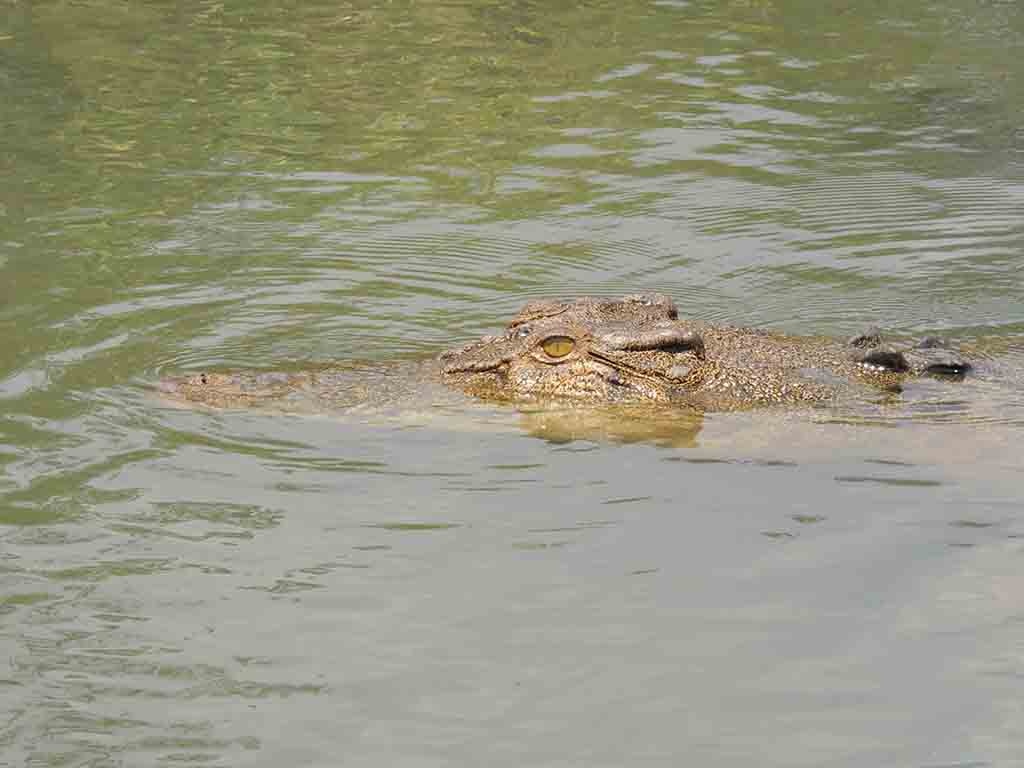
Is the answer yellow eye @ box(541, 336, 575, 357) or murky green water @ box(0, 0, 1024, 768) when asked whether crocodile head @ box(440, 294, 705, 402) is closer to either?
yellow eye @ box(541, 336, 575, 357)

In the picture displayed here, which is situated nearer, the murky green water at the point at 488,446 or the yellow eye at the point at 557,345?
the murky green water at the point at 488,446

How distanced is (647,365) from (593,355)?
257 mm

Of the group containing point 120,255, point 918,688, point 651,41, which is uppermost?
point 651,41

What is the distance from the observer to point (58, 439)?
725 centimetres

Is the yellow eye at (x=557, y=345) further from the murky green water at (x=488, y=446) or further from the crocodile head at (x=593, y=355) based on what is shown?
the murky green water at (x=488, y=446)

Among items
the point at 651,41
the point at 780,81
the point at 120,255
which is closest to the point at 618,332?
the point at 120,255

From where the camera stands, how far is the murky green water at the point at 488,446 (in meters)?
5.11

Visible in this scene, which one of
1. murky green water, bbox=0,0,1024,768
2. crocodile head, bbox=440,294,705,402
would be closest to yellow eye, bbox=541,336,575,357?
crocodile head, bbox=440,294,705,402

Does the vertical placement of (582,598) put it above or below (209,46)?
below

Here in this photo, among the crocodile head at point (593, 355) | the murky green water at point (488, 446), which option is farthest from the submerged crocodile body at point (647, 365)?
the murky green water at point (488, 446)

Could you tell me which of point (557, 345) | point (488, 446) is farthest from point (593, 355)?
point (488, 446)

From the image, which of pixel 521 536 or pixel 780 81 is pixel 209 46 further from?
pixel 521 536

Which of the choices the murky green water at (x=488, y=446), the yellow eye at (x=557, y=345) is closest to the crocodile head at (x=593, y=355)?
the yellow eye at (x=557, y=345)

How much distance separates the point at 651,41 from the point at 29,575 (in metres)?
10.1
